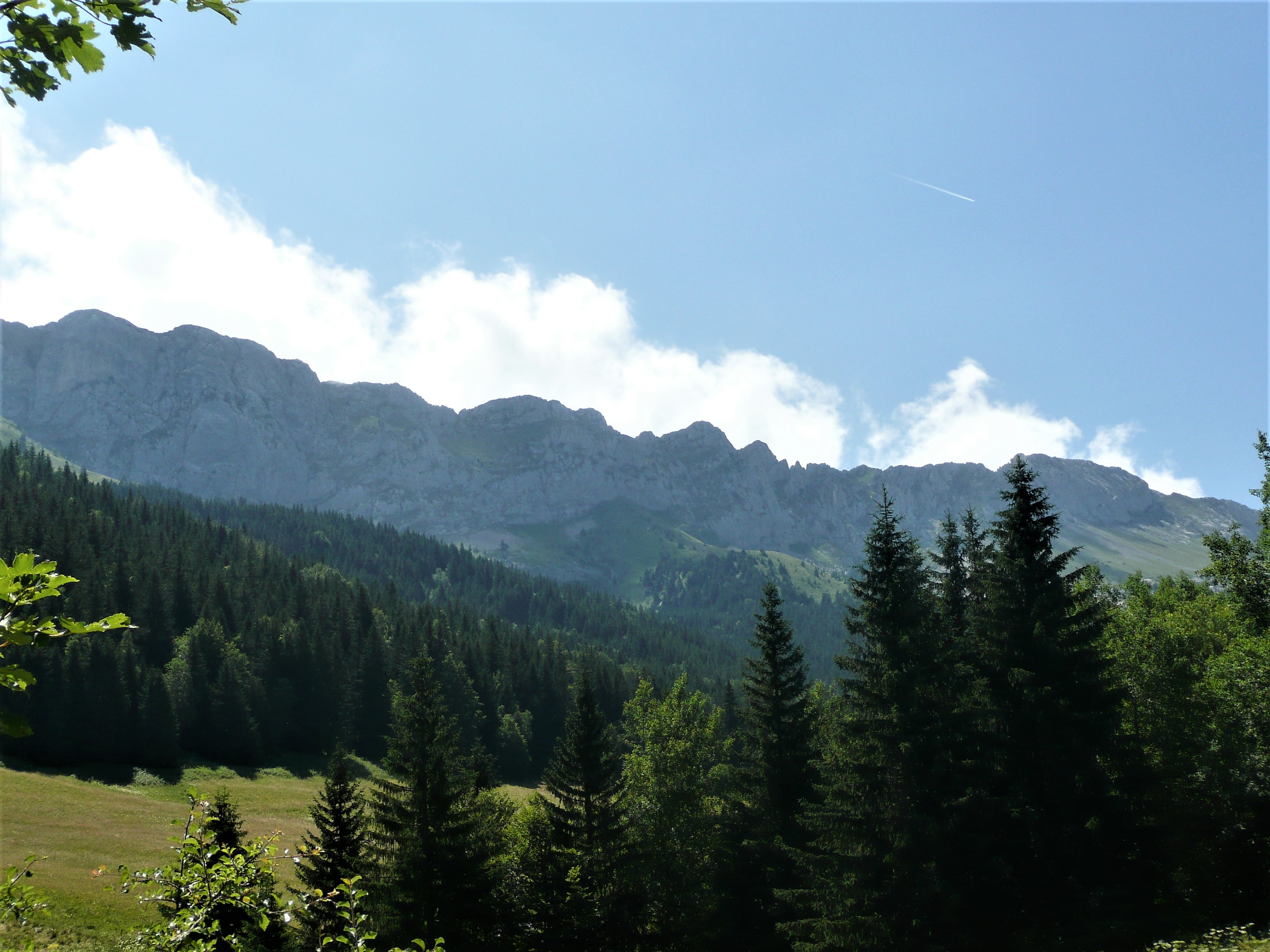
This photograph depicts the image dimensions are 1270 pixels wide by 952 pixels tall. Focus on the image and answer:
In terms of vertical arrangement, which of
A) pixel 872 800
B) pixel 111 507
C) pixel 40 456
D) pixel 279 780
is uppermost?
pixel 40 456

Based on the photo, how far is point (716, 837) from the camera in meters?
32.7

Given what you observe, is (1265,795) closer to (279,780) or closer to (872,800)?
(872,800)

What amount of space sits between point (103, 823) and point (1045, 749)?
5723 cm

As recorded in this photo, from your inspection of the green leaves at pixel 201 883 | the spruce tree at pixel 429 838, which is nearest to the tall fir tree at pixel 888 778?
the spruce tree at pixel 429 838

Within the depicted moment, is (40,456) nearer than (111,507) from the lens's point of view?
No

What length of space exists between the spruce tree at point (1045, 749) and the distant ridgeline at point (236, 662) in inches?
2090

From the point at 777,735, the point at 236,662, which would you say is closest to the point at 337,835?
the point at 777,735

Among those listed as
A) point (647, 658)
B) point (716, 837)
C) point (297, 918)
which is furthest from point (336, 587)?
point (716, 837)

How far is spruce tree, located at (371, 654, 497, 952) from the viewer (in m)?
29.6

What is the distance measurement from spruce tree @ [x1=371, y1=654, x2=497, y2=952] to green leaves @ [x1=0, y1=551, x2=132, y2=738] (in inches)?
1198

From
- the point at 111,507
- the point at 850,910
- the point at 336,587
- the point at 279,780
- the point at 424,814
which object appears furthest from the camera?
the point at 111,507

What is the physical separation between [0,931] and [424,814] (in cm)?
1549

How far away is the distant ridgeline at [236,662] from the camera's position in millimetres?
67500

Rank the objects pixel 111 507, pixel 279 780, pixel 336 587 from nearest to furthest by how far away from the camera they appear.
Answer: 1. pixel 279 780
2. pixel 336 587
3. pixel 111 507
